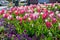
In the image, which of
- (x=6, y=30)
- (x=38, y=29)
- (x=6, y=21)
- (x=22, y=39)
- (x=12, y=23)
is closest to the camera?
(x=22, y=39)

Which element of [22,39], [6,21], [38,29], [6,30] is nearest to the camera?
[22,39]

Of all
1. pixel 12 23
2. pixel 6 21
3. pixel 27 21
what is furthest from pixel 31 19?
pixel 6 21

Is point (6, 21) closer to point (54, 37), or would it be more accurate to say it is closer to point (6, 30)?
point (6, 30)

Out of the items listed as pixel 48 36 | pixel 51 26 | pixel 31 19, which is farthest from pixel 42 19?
Result: pixel 48 36

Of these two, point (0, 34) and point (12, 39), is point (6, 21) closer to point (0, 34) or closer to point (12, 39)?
point (0, 34)

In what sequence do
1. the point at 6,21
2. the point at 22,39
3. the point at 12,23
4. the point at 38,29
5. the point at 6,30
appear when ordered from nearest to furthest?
the point at 22,39
the point at 38,29
the point at 6,30
the point at 12,23
the point at 6,21

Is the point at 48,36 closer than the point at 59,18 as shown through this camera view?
Yes

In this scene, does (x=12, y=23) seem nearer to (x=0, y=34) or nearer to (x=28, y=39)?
(x=0, y=34)

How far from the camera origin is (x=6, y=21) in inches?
159

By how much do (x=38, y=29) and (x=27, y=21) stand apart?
18.9 inches

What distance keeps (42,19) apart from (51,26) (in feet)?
1.73

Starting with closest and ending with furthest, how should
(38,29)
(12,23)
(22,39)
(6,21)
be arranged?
(22,39) → (38,29) → (12,23) → (6,21)

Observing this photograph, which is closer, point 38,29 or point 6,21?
point 38,29

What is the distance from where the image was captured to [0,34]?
3.32 meters
